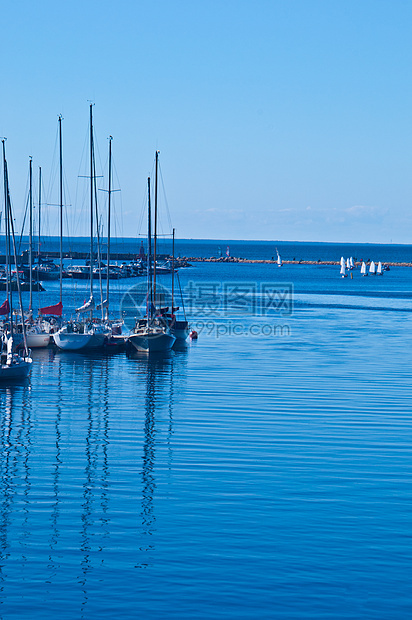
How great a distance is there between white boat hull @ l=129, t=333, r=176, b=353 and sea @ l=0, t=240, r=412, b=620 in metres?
4.18

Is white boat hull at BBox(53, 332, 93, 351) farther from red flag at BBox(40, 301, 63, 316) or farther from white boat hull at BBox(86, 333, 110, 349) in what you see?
red flag at BBox(40, 301, 63, 316)

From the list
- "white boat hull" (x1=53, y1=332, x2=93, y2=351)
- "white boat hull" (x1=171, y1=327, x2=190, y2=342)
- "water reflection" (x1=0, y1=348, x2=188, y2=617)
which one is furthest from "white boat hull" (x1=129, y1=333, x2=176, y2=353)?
"water reflection" (x1=0, y1=348, x2=188, y2=617)

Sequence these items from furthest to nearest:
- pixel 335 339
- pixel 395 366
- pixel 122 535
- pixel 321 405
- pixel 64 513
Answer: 1. pixel 335 339
2. pixel 395 366
3. pixel 321 405
4. pixel 64 513
5. pixel 122 535

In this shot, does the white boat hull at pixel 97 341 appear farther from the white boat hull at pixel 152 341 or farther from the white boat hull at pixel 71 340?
the white boat hull at pixel 152 341

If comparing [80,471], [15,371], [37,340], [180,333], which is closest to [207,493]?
[80,471]

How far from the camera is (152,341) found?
51.9 meters

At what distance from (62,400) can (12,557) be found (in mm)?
19894

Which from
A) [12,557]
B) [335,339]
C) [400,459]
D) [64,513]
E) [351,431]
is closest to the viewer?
[12,557]

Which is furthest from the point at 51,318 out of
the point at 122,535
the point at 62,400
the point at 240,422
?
the point at 122,535

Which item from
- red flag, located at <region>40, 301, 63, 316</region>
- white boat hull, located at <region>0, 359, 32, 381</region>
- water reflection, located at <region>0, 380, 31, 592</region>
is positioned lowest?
water reflection, located at <region>0, 380, 31, 592</region>

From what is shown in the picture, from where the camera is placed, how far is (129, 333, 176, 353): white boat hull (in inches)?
2045

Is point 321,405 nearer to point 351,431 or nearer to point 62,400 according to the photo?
point 351,431

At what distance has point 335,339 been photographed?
2534 inches

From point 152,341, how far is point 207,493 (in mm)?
30816
